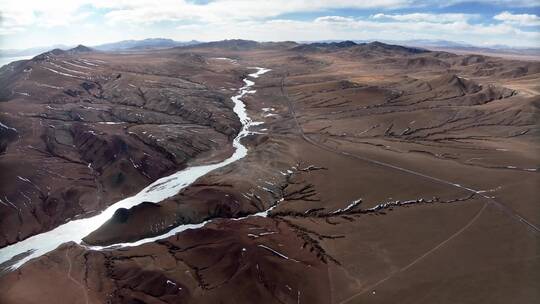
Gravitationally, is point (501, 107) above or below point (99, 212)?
above

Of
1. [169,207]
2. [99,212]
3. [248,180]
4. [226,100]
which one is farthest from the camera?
[226,100]

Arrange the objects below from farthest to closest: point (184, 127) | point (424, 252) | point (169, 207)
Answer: point (184, 127), point (169, 207), point (424, 252)

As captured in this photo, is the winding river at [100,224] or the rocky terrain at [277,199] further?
the winding river at [100,224]

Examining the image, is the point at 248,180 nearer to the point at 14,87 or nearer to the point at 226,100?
the point at 226,100

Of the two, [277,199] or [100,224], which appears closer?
[100,224]

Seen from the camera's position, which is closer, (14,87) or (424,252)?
(424,252)

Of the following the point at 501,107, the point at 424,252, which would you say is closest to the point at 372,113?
the point at 501,107

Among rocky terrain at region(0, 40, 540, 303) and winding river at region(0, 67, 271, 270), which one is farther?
winding river at region(0, 67, 271, 270)

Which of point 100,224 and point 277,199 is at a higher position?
point 277,199
